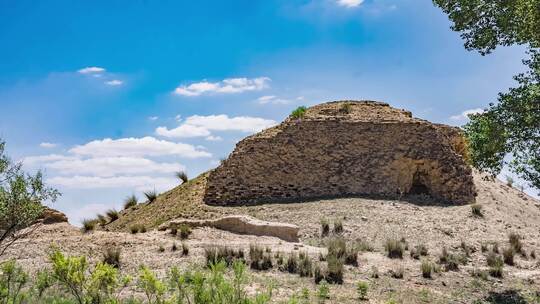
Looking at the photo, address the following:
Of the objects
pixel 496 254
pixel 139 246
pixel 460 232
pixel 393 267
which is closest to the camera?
pixel 393 267

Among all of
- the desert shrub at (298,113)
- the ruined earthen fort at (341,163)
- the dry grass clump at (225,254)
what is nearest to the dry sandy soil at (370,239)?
the dry grass clump at (225,254)

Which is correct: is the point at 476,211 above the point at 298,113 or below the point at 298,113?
below

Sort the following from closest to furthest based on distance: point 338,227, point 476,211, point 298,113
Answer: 1. point 338,227
2. point 476,211
3. point 298,113

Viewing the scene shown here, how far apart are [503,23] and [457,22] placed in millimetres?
1371

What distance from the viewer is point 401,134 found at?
29281 mm

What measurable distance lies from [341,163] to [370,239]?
667 centimetres

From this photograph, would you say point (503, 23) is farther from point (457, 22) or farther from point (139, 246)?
point (139, 246)

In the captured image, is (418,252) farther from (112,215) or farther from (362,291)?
(112,215)

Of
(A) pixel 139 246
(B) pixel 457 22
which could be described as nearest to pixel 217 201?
(A) pixel 139 246

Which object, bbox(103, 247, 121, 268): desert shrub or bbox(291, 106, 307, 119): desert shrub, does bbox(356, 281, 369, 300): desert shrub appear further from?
bbox(291, 106, 307, 119): desert shrub

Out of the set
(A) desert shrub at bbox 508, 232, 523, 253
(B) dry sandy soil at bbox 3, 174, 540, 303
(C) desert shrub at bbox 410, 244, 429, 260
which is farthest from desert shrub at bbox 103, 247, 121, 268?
(A) desert shrub at bbox 508, 232, 523, 253

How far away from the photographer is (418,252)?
1912 cm

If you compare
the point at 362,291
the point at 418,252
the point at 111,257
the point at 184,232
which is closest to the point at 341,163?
the point at 418,252

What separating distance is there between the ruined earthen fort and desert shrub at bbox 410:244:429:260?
25.7 ft
